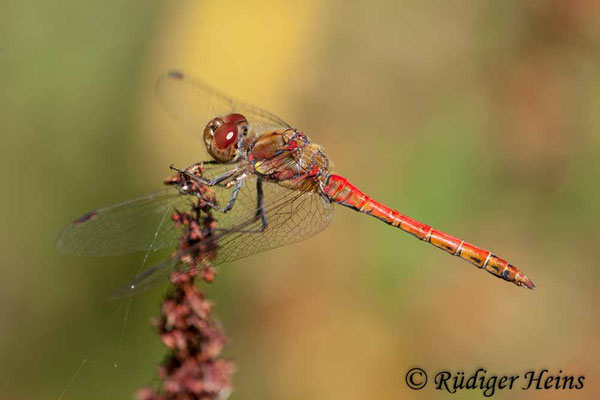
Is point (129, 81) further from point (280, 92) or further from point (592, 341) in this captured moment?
point (592, 341)

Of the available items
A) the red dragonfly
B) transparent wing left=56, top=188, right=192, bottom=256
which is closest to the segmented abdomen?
the red dragonfly

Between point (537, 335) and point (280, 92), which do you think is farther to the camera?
point (280, 92)

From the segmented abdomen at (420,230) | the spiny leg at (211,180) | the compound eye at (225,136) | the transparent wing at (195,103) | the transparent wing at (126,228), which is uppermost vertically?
the transparent wing at (195,103)

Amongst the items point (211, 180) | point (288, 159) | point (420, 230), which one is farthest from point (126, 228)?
point (420, 230)

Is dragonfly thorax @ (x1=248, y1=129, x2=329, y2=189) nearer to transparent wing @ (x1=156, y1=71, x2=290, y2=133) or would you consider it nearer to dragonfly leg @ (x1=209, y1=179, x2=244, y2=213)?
dragonfly leg @ (x1=209, y1=179, x2=244, y2=213)

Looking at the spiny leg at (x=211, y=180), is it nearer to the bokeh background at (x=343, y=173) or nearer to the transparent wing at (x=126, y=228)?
the transparent wing at (x=126, y=228)

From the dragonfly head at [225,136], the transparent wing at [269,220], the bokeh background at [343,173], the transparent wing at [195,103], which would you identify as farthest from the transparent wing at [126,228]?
the transparent wing at [195,103]

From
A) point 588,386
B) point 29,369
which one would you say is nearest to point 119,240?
point 29,369
